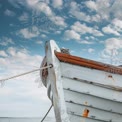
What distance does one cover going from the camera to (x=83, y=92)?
6.45 metres

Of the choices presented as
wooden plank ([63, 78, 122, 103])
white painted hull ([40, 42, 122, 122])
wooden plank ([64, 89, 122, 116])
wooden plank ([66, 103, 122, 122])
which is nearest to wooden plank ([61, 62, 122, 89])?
white painted hull ([40, 42, 122, 122])

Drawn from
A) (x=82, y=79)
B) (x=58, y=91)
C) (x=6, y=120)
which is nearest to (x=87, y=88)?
(x=82, y=79)

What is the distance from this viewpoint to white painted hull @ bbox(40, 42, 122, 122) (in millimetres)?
6422

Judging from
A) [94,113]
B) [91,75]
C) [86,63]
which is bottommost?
[94,113]

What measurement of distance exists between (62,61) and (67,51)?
44cm

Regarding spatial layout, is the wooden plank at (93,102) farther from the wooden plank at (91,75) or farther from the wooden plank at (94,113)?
the wooden plank at (91,75)

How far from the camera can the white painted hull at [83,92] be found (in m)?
6.42

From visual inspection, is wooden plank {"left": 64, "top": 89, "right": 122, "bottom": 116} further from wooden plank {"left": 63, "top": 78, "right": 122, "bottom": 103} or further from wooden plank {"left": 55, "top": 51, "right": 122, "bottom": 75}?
wooden plank {"left": 55, "top": 51, "right": 122, "bottom": 75}

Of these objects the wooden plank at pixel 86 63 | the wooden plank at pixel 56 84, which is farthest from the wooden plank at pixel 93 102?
the wooden plank at pixel 86 63

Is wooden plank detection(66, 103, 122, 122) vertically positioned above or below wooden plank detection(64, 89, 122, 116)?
below

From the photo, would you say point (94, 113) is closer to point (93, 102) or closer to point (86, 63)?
point (93, 102)

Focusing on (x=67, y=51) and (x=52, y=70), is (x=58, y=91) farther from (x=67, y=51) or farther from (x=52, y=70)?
(x=67, y=51)

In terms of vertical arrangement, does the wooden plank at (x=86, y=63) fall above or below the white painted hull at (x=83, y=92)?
above

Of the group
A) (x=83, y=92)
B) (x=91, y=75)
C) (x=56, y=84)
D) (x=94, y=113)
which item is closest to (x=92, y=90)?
(x=83, y=92)
